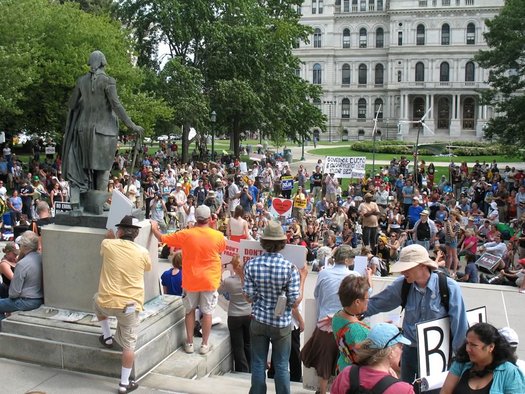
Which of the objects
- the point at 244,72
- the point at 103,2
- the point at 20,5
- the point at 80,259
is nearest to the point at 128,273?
the point at 80,259

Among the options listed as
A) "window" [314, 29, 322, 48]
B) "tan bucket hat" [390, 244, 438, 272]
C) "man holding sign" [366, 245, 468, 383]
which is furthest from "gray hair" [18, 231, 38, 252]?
"window" [314, 29, 322, 48]

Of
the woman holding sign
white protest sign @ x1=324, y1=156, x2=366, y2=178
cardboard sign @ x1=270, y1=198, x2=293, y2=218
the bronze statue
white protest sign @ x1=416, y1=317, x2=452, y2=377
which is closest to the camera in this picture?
the woman holding sign

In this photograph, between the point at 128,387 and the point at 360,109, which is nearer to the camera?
the point at 128,387

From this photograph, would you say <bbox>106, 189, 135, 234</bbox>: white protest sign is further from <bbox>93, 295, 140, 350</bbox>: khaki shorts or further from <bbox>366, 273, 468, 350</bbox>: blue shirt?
<bbox>366, 273, 468, 350</bbox>: blue shirt

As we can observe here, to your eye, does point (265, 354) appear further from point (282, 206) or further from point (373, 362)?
point (282, 206)

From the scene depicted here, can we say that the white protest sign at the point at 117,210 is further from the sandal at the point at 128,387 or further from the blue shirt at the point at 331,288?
the blue shirt at the point at 331,288

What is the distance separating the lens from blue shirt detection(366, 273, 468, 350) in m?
4.64

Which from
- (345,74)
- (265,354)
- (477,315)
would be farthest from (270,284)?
(345,74)

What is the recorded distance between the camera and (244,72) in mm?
36500

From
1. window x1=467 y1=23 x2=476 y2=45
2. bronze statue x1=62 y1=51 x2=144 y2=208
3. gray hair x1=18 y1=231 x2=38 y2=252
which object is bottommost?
gray hair x1=18 y1=231 x2=38 y2=252

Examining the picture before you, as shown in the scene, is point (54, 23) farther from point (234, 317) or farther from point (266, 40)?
point (234, 317)

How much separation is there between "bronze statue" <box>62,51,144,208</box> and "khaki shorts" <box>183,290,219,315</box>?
1814 millimetres

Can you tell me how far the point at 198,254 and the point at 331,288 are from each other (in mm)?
1605

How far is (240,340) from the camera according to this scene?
7.17 m
